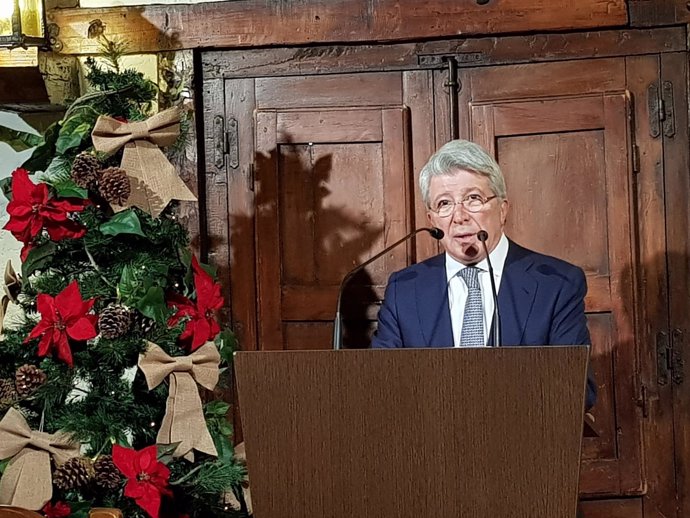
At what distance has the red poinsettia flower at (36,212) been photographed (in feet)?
7.86

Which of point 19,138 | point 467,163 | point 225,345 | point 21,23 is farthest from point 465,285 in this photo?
point 21,23

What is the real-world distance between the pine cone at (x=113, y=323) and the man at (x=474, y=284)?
0.69 meters

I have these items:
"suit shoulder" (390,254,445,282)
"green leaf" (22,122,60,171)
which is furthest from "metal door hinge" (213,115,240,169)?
"green leaf" (22,122,60,171)

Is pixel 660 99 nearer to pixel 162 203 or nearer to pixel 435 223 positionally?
pixel 435 223

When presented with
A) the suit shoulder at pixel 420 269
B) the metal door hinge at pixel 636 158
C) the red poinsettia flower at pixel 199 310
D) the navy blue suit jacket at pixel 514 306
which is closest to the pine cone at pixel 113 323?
the red poinsettia flower at pixel 199 310

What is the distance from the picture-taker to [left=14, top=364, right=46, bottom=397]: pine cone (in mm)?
2332

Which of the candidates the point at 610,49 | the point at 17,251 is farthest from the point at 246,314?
the point at 610,49


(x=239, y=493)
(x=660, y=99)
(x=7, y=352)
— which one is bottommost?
(x=239, y=493)

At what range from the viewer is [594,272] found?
324cm

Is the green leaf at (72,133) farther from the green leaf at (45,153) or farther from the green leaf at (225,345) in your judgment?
the green leaf at (225,345)

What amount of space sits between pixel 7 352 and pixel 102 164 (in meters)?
0.46

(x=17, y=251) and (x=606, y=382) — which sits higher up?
(x=17, y=251)

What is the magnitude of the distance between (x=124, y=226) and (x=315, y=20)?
3.79ft

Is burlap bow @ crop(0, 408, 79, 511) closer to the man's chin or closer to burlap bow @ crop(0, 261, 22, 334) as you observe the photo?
burlap bow @ crop(0, 261, 22, 334)
